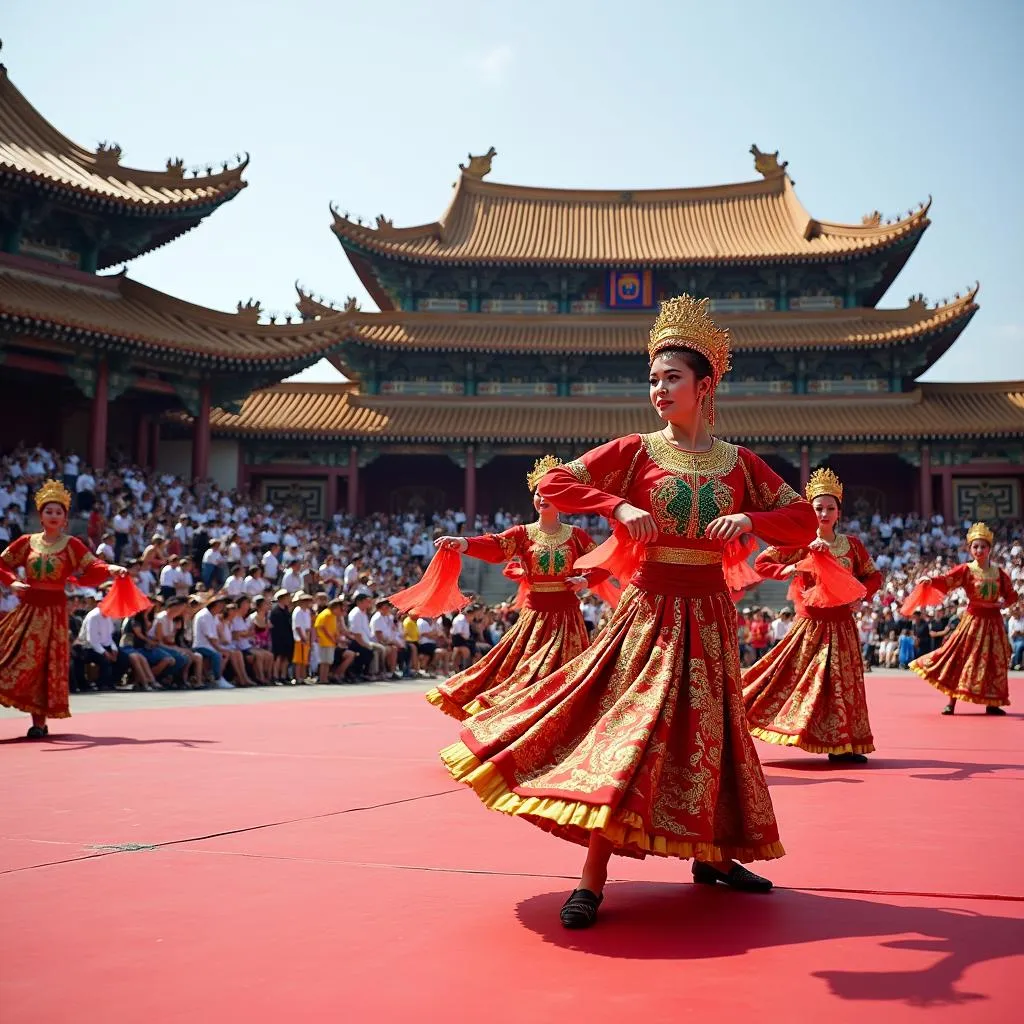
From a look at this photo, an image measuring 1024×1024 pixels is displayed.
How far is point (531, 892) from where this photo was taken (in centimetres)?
365

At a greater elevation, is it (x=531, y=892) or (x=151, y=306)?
(x=151, y=306)

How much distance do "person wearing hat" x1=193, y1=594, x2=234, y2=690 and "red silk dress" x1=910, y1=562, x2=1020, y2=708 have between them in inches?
336

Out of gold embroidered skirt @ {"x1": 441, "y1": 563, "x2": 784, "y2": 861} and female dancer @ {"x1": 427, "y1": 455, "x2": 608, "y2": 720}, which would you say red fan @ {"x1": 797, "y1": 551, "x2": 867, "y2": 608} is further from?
female dancer @ {"x1": 427, "y1": 455, "x2": 608, "y2": 720}

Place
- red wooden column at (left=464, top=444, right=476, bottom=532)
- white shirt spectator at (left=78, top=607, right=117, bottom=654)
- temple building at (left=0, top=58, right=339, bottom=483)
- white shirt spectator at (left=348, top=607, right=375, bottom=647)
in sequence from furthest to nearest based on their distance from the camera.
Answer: red wooden column at (left=464, top=444, right=476, bottom=532) < temple building at (left=0, top=58, right=339, bottom=483) < white shirt spectator at (left=348, top=607, right=375, bottom=647) < white shirt spectator at (left=78, top=607, right=117, bottom=654)

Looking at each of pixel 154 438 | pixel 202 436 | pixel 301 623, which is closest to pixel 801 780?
pixel 301 623

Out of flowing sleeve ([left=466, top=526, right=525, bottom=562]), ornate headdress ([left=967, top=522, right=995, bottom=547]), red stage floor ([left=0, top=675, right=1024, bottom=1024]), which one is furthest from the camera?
ornate headdress ([left=967, top=522, right=995, bottom=547])

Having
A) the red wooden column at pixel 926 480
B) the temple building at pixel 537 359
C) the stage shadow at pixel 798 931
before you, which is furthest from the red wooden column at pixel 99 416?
the stage shadow at pixel 798 931

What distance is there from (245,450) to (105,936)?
93.8 feet

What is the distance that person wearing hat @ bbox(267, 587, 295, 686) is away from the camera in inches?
650

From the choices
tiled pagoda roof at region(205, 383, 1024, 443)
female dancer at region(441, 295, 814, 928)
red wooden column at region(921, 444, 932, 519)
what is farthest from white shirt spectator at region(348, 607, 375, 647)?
red wooden column at region(921, 444, 932, 519)

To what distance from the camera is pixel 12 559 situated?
8.16m

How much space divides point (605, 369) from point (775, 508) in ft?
96.1

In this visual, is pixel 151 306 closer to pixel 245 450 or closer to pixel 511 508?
pixel 245 450

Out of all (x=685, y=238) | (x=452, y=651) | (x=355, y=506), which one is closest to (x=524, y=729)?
(x=452, y=651)
